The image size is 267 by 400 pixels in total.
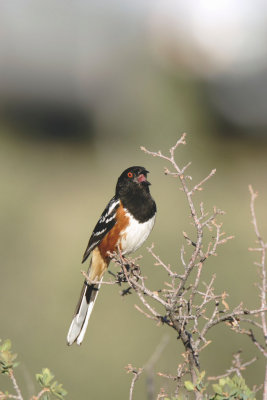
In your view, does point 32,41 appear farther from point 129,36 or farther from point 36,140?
point 36,140

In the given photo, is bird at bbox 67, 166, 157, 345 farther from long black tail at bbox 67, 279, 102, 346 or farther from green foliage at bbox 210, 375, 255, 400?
green foliage at bbox 210, 375, 255, 400

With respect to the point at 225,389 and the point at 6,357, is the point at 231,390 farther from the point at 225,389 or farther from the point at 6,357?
the point at 6,357

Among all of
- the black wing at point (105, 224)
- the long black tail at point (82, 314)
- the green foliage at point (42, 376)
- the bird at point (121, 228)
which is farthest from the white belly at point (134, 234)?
the green foliage at point (42, 376)

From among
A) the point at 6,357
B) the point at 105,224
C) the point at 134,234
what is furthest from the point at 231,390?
the point at 105,224

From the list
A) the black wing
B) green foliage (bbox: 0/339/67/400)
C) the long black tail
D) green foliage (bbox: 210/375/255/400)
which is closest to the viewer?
green foliage (bbox: 210/375/255/400)

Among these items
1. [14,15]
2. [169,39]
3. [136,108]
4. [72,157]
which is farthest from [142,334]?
[14,15]

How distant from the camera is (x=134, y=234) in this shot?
391 cm

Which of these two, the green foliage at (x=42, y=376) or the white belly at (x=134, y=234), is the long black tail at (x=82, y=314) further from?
the green foliage at (x=42, y=376)

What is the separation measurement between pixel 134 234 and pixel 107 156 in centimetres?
1154

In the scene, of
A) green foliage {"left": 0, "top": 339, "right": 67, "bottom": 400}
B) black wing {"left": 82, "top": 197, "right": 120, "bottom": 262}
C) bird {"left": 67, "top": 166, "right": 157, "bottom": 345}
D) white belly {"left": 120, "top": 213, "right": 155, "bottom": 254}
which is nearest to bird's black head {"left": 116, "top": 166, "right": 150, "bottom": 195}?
bird {"left": 67, "top": 166, "right": 157, "bottom": 345}

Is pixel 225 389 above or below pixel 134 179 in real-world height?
below

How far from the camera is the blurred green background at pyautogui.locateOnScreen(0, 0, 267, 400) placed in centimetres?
616

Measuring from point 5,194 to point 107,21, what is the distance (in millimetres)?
14448

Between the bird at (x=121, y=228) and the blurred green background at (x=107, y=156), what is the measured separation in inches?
23.3
